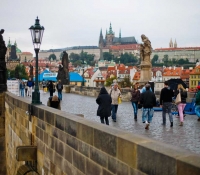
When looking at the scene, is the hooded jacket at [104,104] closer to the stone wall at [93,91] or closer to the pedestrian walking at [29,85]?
the stone wall at [93,91]

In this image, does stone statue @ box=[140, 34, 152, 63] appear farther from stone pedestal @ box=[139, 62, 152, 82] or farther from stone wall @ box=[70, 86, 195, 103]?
stone wall @ box=[70, 86, 195, 103]

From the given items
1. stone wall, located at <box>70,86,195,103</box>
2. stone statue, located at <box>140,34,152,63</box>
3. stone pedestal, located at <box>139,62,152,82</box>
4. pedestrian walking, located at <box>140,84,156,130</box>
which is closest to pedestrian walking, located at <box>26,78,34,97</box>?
stone wall, located at <box>70,86,195,103</box>

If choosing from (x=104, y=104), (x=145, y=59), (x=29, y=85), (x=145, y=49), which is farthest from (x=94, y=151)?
(x=29, y=85)

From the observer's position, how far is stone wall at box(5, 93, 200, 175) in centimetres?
358

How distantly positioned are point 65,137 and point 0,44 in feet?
47.8

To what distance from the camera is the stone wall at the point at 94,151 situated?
3.58m

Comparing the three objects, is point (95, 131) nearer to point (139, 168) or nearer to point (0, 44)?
point (139, 168)

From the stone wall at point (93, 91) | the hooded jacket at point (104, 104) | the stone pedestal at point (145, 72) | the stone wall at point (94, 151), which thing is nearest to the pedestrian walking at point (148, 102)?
the hooded jacket at point (104, 104)

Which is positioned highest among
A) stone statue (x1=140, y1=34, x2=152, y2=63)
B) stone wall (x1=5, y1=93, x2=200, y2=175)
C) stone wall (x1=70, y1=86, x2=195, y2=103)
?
stone statue (x1=140, y1=34, x2=152, y2=63)

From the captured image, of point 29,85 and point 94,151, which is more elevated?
point 29,85

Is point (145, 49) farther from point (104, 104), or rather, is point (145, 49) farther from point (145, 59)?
point (104, 104)

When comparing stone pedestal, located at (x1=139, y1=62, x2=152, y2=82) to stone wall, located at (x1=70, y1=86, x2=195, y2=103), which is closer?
stone pedestal, located at (x1=139, y1=62, x2=152, y2=82)

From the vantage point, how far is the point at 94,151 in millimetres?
5387

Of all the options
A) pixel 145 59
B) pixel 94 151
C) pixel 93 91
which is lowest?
pixel 93 91
